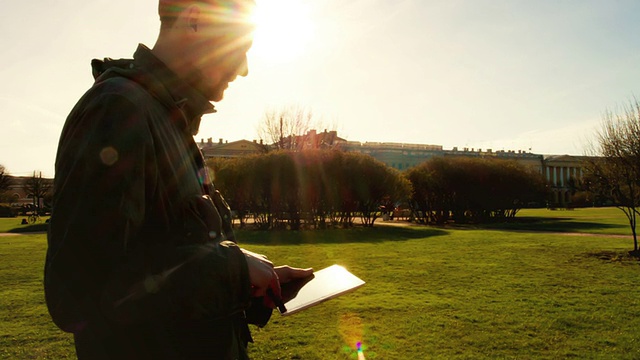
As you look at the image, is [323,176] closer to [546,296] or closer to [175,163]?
[546,296]

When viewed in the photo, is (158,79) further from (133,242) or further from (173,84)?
(133,242)

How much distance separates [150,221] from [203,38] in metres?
0.55

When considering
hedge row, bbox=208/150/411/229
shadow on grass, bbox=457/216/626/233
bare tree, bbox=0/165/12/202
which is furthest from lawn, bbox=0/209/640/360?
bare tree, bbox=0/165/12/202

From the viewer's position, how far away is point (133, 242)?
1104 mm

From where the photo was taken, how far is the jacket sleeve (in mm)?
1035

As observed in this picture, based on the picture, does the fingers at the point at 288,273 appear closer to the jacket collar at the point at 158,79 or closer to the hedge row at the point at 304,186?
the jacket collar at the point at 158,79

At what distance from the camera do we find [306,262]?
14.2 m

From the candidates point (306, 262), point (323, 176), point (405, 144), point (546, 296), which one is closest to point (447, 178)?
point (323, 176)

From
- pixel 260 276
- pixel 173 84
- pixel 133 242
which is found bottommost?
pixel 260 276

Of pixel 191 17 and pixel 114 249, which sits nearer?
pixel 114 249

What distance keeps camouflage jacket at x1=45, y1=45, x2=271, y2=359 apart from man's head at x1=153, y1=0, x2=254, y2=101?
115mm

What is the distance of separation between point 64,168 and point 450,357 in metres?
5.49

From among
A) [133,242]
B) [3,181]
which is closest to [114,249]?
[133,242]

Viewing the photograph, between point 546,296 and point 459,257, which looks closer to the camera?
point 546,296
